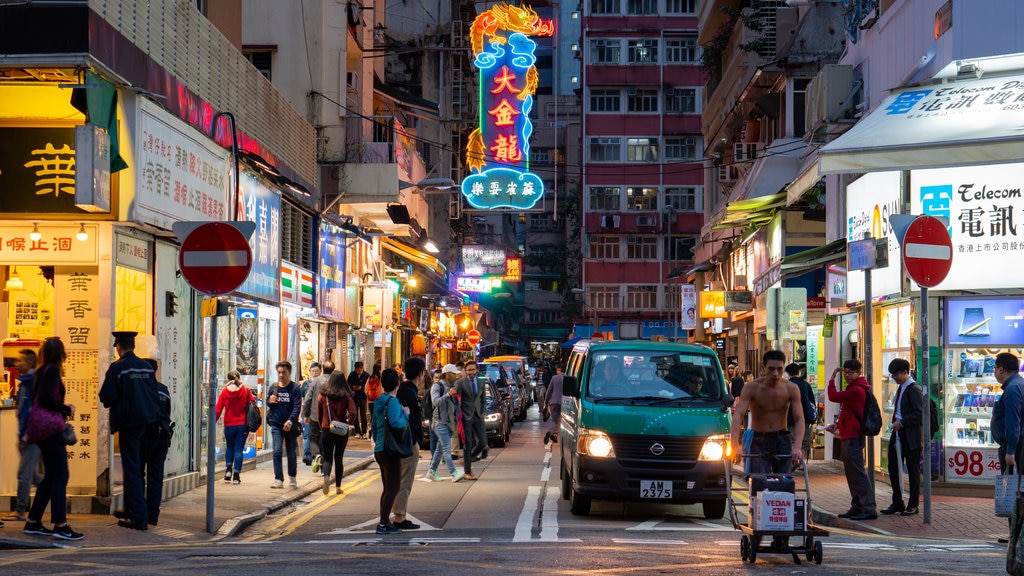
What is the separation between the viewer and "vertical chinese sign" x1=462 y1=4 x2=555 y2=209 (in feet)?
140

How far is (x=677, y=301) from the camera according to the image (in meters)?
78.4

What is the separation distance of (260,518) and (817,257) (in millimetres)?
13558

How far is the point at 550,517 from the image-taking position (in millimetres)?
15055

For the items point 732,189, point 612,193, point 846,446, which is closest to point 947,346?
point 846,446

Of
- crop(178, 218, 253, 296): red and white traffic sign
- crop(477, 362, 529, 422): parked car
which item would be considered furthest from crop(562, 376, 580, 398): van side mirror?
crop(477, 362, 529, 422): parked car

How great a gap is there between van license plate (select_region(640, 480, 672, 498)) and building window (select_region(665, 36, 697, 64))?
218 feet

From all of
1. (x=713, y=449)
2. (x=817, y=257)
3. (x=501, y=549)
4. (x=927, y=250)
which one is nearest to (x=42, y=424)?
(x=501, y=549)

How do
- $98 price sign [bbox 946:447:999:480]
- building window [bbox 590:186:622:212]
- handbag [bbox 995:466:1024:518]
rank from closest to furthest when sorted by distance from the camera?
handbag [bbox 995:466:1024:518], $98 price sign [bbox 946:447:999:480], building window [bbox 590:186:622:212]

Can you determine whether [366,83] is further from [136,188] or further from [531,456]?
[136,188]

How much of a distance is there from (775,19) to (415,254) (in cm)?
1192

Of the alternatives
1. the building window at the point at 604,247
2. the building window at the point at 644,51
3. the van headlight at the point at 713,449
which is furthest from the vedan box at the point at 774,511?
the building window at the point at 644,51

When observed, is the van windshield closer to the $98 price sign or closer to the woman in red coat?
the woman in red coat

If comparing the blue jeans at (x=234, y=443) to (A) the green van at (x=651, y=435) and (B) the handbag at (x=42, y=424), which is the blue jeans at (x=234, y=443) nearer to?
(A) the green van at (x=651, y=435)

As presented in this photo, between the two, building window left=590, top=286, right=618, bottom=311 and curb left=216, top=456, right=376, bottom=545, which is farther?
building window left=590, top=286, right=618, bottom=311
